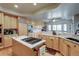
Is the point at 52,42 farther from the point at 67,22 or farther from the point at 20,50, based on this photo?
the point at 20,50

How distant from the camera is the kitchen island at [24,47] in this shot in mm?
1741

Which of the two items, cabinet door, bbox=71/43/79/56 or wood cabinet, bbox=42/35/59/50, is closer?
cabinet door, bbox=71/43/79/56

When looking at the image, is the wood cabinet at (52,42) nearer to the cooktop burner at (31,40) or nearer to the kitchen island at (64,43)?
the kitchen island at (64,43)

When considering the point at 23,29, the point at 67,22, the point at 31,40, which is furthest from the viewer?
the point at 23,29

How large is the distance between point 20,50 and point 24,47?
0.10 meters

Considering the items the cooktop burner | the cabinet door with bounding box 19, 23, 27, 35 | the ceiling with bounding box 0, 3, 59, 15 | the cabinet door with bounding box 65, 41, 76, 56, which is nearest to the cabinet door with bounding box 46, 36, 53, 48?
the cooktop burner

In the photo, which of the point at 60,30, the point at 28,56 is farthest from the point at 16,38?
the point at 60,30

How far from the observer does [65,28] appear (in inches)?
71.1

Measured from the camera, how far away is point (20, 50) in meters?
1.85

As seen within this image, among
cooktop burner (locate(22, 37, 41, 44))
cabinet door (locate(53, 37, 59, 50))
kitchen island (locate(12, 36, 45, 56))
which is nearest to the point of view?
kitchen island (locate(12, 36, 45, 56))

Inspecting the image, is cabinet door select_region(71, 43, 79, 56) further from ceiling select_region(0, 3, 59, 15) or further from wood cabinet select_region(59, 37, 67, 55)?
ceiling select_region(0, 3, 59, 15)

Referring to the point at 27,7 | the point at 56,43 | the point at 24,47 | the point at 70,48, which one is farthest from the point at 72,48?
the point at 27,7

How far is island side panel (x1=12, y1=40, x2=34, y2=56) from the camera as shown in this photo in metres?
1.75

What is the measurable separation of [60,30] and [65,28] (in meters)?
0.12
